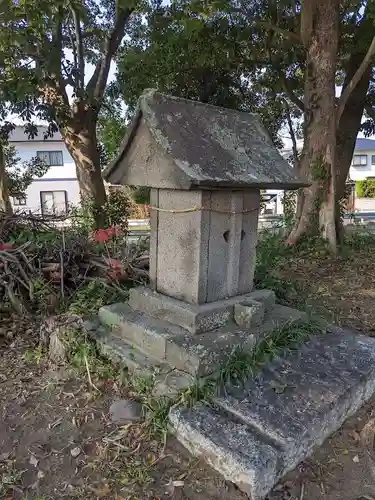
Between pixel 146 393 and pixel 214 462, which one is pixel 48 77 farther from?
pixel 214 462

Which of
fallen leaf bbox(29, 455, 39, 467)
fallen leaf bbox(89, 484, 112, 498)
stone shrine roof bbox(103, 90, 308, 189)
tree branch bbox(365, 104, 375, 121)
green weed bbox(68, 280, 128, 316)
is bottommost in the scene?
fallen leaf bbox(29, 455, 39, 467)

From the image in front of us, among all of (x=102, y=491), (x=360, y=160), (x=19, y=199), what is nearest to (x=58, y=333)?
(x=102, y=491)

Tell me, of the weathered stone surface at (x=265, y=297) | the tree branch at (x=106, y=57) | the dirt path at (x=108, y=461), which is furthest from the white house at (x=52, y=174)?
the dirt path at (x=108, y=461)

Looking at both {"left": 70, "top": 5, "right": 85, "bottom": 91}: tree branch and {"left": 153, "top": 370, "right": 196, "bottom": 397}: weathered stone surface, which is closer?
{"left": 153, "top": 370, "right": 196, "bottom": 397}: weathered stone surface

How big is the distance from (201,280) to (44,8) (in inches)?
240

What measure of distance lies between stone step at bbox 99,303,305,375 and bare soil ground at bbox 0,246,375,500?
16.8 inches

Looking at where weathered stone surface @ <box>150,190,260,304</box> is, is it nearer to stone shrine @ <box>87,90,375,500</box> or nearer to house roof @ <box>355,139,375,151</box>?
stone shrine @ <box>87,90,375,500</box>

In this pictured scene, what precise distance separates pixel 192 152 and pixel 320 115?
17.4 ft

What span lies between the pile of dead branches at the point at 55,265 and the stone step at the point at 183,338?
0.77 m

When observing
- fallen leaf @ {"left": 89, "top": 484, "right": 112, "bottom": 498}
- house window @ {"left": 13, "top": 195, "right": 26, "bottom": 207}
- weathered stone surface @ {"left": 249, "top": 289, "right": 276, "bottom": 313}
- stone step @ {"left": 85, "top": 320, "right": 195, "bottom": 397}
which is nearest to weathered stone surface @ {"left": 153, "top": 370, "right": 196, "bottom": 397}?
stone step @ {"left": 85, "top": 320, "right": 195, "bottom": 397}

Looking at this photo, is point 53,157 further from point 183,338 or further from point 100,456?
point 100,456

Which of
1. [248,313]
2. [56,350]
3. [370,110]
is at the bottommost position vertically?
[56,350]

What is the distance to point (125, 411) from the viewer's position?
253 cm

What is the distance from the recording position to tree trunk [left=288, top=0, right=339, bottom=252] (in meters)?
6.80
